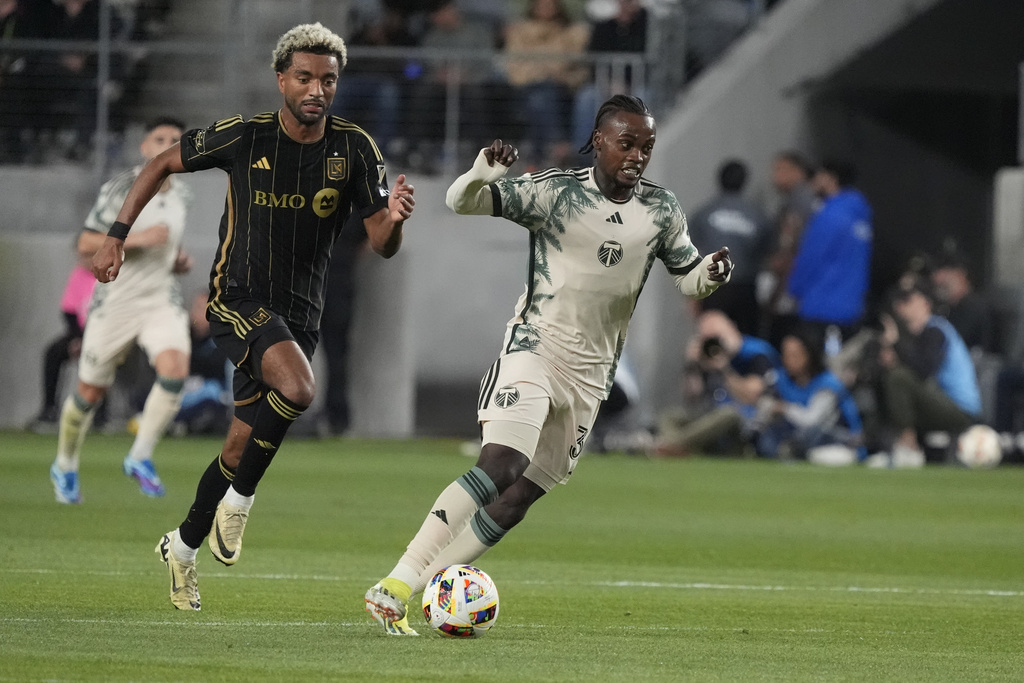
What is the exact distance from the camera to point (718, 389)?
58.9ft

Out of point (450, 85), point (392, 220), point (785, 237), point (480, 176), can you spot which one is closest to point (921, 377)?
point (785, 237)

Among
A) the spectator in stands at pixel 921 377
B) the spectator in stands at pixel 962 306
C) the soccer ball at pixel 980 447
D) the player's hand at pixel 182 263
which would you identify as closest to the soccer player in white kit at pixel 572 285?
the player's hand at pixel 182 263

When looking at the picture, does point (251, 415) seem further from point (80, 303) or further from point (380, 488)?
point (80, 303)

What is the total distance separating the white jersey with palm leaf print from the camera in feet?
21.9

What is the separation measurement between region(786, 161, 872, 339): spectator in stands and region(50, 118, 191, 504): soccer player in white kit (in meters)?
8.51

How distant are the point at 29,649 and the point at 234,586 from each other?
2.24 meters

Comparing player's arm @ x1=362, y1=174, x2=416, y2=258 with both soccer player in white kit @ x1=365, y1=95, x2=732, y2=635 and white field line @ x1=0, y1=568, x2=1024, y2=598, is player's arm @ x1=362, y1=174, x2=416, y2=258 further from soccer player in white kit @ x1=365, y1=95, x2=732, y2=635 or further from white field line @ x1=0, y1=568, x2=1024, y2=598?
white field line @ x1=0, y1=568, x2=1024, y2=598

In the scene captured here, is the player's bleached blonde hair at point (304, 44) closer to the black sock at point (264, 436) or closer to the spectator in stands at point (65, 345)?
the black sock at point (264, 436)

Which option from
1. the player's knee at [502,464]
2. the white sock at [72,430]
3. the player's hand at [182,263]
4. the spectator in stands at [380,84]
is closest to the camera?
the player's knee at [502,464]

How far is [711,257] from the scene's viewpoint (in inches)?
260

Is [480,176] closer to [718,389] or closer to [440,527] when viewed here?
[440,527]

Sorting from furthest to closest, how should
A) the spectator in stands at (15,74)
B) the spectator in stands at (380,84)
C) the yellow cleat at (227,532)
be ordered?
the spectator in stands at (15,74), the spectator in stands at (380,84), the yellow cleat at (227,532)

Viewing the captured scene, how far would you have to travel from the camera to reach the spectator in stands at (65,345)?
59.1 feet

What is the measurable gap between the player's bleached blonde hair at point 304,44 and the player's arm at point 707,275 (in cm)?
163
